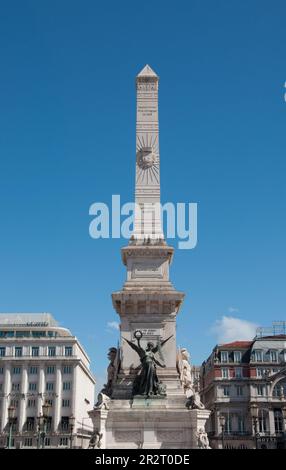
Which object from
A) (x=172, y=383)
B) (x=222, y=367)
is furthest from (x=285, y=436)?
(x=172, y=383)

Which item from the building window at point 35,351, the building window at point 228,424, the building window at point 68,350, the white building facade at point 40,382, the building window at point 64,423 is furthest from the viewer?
the building window at point 68,350

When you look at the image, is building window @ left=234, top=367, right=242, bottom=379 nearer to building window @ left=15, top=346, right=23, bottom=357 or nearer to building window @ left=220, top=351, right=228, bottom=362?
building window @ left=220, top=351, right=228, bottom=362

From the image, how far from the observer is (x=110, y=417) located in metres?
29.3

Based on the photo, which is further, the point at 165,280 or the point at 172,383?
the point at 165,280

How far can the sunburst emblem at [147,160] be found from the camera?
120 ft

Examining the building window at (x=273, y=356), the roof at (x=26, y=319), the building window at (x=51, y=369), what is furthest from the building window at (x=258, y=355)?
the roof at (x=26, y=319)

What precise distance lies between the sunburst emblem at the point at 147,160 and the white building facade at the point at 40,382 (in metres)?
47.3

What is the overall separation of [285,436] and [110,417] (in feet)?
148

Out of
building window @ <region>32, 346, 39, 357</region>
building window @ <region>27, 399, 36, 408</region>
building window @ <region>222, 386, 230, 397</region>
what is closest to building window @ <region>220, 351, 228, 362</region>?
building window @ <region>222, 386, 230, 397</region>

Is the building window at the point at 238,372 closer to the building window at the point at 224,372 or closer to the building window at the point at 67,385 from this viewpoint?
the building window at the point at 224,372

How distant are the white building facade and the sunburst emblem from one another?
4731 centimetres

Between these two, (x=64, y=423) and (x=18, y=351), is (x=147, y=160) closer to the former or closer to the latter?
(x=64, y=423)
